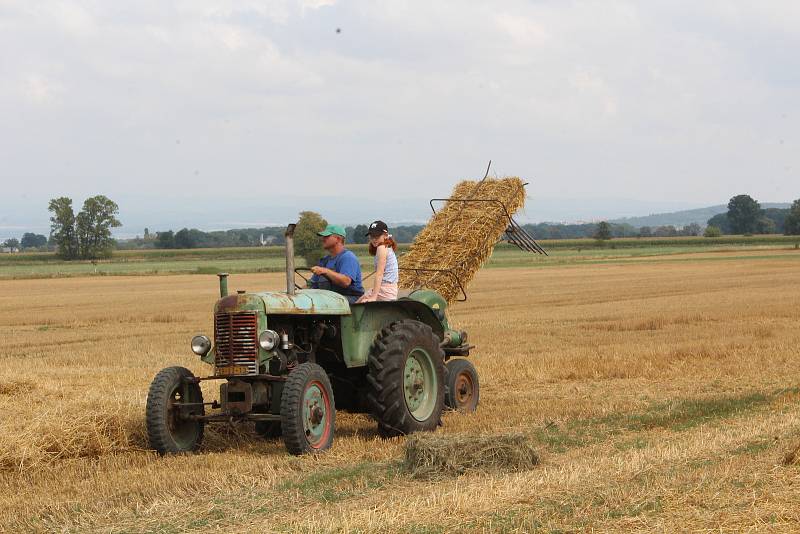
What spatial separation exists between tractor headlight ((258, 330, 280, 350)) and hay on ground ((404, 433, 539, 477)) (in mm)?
1488

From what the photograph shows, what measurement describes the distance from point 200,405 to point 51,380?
4.22 meters

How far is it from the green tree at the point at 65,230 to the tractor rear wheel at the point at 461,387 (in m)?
87.4

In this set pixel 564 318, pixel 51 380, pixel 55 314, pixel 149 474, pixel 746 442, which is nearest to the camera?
pixel 149 474

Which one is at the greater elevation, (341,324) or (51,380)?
(341,324)

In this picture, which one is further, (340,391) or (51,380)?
(51,380)

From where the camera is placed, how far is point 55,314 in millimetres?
28656

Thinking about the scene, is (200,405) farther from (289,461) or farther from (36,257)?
(36,257)

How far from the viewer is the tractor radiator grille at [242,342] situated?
27.2 ft

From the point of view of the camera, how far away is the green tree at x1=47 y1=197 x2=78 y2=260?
9344 centimetres

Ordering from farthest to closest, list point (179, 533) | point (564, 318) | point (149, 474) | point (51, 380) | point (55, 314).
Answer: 1. point (55, 314)
2. point (564, 318)
3. point (51, 380)
4. point (149, 474)
5. point (179, 533)

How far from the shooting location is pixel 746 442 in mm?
8023

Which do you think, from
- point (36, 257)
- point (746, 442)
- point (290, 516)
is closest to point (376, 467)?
point (290, 516)

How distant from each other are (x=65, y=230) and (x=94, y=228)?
2700 millimetres

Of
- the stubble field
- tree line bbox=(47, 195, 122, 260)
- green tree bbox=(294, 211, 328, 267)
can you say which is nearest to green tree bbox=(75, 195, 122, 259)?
tree line bbox=(47, 195, 122, 260)
